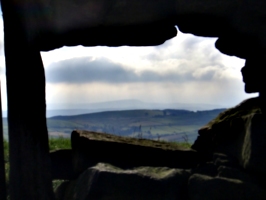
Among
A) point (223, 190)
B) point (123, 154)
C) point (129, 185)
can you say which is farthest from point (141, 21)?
point (223, 190)

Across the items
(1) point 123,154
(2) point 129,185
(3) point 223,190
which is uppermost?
(1) point 123,154

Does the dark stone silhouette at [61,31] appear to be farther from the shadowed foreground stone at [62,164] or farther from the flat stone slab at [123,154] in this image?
the shadowed foreground stone at [62,164]

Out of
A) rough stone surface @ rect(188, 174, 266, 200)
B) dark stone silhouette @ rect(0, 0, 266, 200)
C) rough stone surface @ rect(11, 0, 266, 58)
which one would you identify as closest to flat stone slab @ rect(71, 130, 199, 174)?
dark stone silhouette @ rect(0, 0, 266, 200)

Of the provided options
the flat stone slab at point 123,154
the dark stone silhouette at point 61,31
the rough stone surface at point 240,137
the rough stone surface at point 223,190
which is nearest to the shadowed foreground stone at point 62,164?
the flat stone slab at point 123,154

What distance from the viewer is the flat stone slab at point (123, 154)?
6.64 metres

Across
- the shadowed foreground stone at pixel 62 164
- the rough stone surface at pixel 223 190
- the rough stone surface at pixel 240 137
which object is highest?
the rough stone surface at pixel 240 137

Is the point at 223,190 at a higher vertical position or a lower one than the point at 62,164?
lower

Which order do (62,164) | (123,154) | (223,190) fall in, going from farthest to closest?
(62,164), (123,154), (223,190)

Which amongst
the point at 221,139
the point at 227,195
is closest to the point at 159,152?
the point at 221,139

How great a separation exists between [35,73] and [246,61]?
9.46 feet

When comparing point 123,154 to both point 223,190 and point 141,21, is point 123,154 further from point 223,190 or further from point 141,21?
point 141,21

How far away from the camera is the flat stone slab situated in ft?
21.8

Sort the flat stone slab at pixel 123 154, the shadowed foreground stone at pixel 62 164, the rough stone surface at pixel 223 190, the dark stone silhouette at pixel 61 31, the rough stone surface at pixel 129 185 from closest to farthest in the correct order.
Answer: the rough stone surface at pixel 129 185 → the rough stone surface at pixel 223 190 → the dark stone silhouette at pixel 61 31 → the flat stone slab at pixel 123 154 → the shadowed foreground stone at pixel 62 164

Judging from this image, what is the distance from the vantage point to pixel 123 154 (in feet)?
21.8
